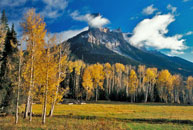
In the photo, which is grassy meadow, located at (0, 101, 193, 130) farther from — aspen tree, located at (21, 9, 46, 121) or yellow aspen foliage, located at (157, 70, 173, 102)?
yellow aspen foliage, located at (157, 70, 173, 102)

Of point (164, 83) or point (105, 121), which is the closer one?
point (105, 121)

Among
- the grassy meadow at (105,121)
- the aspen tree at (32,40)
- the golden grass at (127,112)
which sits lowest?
the golden grass at (127,112)

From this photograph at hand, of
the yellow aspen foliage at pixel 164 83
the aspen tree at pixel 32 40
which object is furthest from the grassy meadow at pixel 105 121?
the yellow aspen foliage at pixel 164 83

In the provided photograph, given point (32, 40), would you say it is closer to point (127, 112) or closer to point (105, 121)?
point (105, 121)

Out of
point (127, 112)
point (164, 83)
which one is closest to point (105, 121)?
point (127, 112)

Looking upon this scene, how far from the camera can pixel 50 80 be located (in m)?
15.8

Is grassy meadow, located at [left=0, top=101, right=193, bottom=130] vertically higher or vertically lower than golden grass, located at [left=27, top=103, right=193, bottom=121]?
higher

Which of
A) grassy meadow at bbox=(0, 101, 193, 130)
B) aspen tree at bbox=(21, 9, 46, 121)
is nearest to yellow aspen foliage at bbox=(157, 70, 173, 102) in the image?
grassy meadow at bbox=(0, 101, 193, 130)

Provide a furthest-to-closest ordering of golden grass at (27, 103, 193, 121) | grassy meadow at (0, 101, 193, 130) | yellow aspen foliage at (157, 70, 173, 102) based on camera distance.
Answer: yellow aspen foliage at (157, 70, 173, 102) < golden grass at (27, 103, 193, 121) < grassy meadow at (0, 101, 193, 130)

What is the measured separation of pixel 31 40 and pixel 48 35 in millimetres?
2084

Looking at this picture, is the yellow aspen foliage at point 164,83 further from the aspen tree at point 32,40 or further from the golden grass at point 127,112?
the aspen tree at point 32,40

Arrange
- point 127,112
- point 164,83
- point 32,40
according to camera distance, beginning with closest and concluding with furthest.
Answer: point 32,40
point 127,112
point 164,83

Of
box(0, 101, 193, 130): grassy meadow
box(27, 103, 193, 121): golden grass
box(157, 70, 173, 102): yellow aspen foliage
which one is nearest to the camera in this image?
box(0, 101, 193, 130): grassy meadow

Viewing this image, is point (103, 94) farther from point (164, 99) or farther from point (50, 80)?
point (50, 80)
